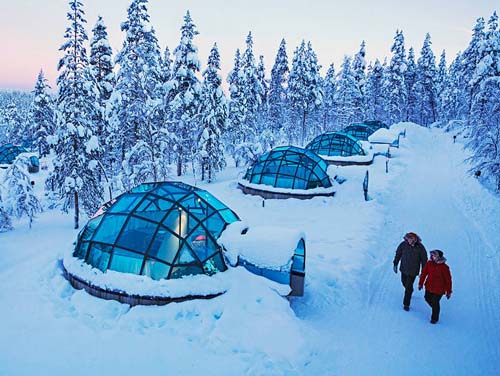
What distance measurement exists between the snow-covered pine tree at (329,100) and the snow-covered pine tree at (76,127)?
5020 cm

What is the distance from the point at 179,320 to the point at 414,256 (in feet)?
18.4

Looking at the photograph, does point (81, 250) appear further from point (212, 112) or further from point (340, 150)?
point (340, 150)

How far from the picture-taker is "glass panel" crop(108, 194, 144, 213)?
9.56m

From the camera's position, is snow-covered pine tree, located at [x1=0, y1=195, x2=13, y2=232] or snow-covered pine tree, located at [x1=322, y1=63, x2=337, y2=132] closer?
snow-covered pine tree, located at [x1=0, y1=195, x2=13, y2=232]

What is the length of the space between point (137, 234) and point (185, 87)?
21.7 meters

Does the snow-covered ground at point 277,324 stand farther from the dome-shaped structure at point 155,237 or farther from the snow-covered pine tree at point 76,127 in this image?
the snow-covered pine tree at point 76,127

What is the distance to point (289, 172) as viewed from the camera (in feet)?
65.9

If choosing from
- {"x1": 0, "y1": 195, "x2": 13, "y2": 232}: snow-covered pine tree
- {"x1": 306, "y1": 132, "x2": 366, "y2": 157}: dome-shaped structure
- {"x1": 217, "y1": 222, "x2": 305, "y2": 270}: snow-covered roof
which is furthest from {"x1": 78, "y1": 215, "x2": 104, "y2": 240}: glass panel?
{"x1": 306, "y1": 132, "x2": 366, "y2": 157}: dome-shaped structure

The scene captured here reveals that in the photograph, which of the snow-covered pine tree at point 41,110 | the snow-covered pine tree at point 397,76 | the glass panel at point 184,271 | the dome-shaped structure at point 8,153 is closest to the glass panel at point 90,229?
the glass panel at point 184,271

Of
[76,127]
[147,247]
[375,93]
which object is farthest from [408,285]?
[375,93]

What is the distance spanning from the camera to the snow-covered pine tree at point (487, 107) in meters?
19.3

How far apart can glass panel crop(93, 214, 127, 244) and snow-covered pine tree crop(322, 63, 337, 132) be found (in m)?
56.8

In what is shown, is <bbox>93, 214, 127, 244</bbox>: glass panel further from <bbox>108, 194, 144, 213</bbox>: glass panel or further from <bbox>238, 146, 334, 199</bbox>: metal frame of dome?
<bbox>238, 146, 334, 199</bbox>: metal frame of dome

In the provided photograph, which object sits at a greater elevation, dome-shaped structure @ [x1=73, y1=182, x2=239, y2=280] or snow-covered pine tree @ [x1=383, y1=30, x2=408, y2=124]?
snow-covered pine tree @ [x1=383, y1=30, x2=408, y2=124]
